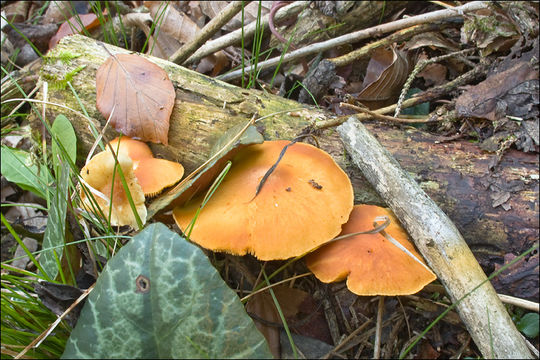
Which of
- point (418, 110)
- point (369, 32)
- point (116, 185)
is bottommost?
point (116, 185)

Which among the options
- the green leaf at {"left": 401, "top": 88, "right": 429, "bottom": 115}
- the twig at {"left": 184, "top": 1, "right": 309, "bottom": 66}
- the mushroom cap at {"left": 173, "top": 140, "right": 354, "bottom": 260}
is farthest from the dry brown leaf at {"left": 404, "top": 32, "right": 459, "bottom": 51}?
the mushroom cap at {"left": 173, "top": 140, "right": 354, "bottom": 260}

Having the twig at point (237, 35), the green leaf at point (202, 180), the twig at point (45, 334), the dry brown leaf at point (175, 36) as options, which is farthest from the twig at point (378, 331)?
the dry brown leaf at point (175, 36)

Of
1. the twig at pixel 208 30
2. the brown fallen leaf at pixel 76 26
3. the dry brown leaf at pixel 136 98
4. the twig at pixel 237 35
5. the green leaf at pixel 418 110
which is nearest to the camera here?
the dry brown leaf at pixel 136 98

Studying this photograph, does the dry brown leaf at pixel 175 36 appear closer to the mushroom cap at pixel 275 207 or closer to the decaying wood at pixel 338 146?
the decaying wood at pixel 338 146

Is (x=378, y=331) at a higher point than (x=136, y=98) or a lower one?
lower

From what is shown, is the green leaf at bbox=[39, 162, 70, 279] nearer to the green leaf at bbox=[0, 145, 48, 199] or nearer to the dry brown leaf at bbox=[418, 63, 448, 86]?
the green leaf at bbox=[0, 145, 48, 199]

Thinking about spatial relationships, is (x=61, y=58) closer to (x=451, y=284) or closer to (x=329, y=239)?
(x=329, y=239)

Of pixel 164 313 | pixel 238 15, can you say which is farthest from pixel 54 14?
pixel 164 313

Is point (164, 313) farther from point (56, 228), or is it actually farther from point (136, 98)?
point (136, 98)
